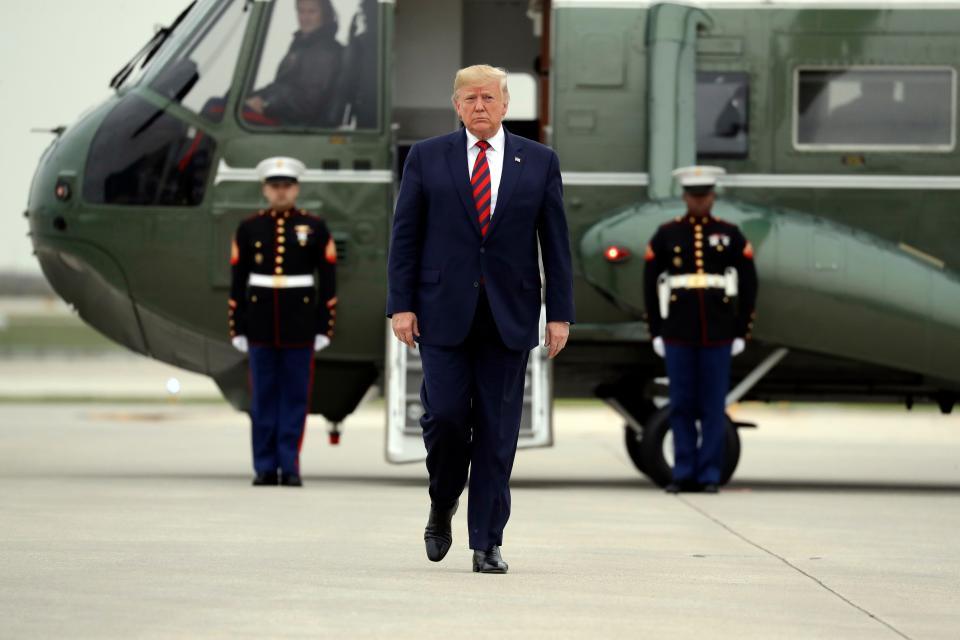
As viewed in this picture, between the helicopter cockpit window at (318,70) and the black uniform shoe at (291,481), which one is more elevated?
the helicopter cockpit window at (318,70)

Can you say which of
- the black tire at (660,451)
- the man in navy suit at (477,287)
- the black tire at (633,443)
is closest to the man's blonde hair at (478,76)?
the man in navy suit at (477,287)

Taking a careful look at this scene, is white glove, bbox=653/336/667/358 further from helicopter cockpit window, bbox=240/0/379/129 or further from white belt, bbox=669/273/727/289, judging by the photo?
helicopter cockpit window, bbox=240/0/379/129

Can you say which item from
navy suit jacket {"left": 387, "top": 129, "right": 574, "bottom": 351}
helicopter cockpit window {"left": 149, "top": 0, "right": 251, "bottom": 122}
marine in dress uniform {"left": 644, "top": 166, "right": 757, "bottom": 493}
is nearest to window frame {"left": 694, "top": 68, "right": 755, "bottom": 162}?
marine in dress uniform {"left": 644, "top": 166, "right": 757, "bottom": 493}

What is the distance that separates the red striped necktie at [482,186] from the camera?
272 inches

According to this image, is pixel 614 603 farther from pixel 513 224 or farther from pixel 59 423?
pixel 59 423

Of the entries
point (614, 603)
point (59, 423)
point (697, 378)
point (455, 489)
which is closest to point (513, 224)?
→ point (455, 489)

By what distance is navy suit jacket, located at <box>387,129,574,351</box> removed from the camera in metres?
6.86

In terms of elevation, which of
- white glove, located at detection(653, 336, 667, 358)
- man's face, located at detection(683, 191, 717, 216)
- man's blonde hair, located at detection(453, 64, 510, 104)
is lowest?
white glove, located at detection(653, 336, 667, 358)

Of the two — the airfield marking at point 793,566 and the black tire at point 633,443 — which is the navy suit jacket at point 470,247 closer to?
the airfield marking at point 793,566

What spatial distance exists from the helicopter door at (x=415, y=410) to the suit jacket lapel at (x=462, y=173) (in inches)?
164

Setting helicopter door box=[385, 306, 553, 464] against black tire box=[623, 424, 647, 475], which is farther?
black tire box=[623, 424, 647, 475]

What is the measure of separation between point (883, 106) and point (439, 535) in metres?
5.43

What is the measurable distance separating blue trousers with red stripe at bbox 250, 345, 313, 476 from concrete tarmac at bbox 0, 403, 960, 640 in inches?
12.3

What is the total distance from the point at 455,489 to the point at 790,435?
53.0ft
